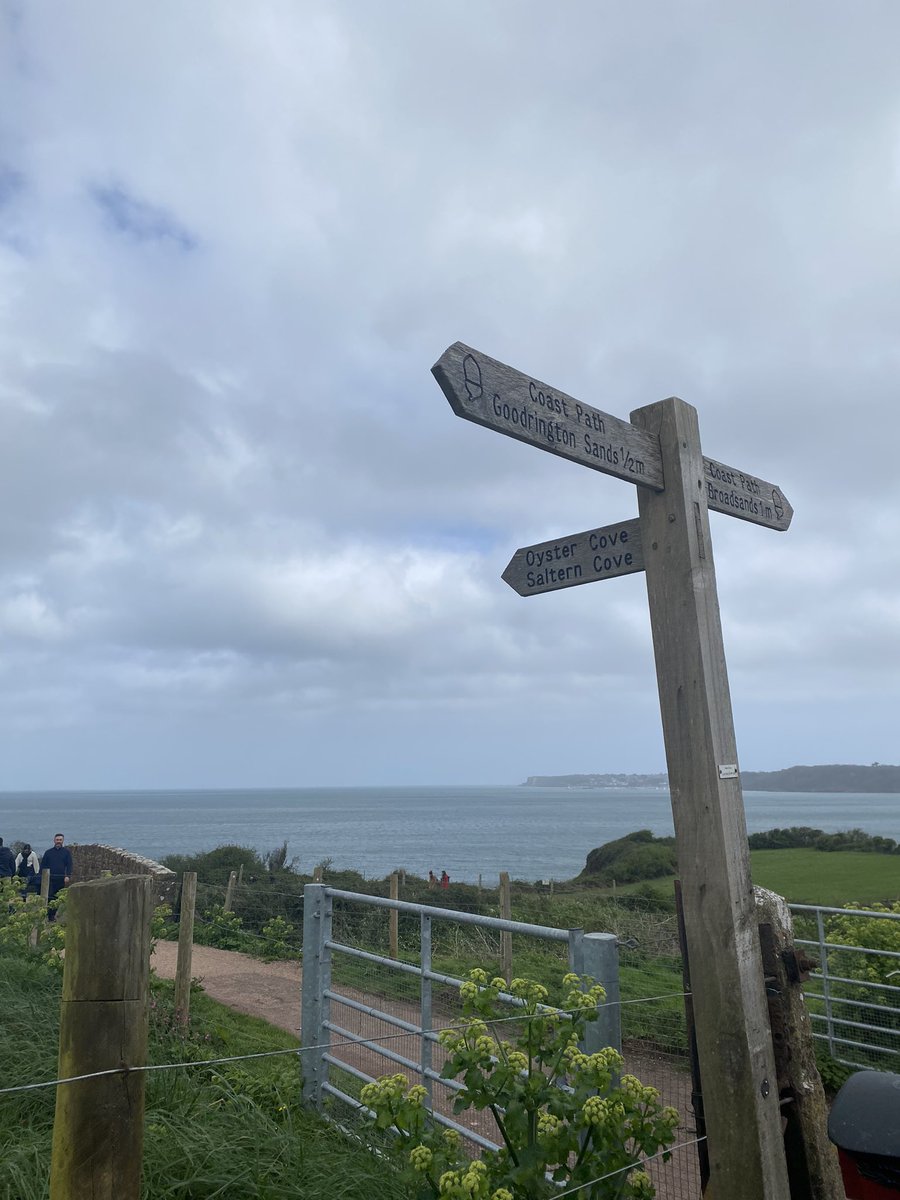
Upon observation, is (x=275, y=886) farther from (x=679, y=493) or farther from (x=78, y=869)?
(x=679, y=493)

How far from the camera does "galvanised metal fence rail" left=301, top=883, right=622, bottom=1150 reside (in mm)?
3496

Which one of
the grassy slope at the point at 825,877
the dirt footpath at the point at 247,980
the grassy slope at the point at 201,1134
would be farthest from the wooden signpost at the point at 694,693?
the grassy slope at the point at 825,877

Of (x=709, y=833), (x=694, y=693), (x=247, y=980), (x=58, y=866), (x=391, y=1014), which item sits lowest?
(x=247, y=980)

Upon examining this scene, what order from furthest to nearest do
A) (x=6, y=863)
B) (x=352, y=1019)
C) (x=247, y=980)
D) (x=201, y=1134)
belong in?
(x=6, y=863)
(x=247, y=980)
(x=352, y=1019)
(x=201, y=1134)

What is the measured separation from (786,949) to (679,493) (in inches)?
67.1

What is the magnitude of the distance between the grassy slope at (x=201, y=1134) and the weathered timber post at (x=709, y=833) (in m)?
1.23

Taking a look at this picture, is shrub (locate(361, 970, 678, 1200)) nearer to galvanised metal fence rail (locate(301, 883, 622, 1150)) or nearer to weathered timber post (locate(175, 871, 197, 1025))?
galvanised metal fence rail (locate(301, 883, 622, 1150))

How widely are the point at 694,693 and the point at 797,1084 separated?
4.54 ft

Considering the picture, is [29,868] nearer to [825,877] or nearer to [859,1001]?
[859,1001]

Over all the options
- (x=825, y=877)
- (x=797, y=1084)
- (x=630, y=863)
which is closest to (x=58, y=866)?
(x=797, y=1084)

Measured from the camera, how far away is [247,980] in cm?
1146

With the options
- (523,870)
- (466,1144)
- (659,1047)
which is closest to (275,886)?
(659,1047)

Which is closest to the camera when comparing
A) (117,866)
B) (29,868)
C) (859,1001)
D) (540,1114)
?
(540,1114)

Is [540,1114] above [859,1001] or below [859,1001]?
above
